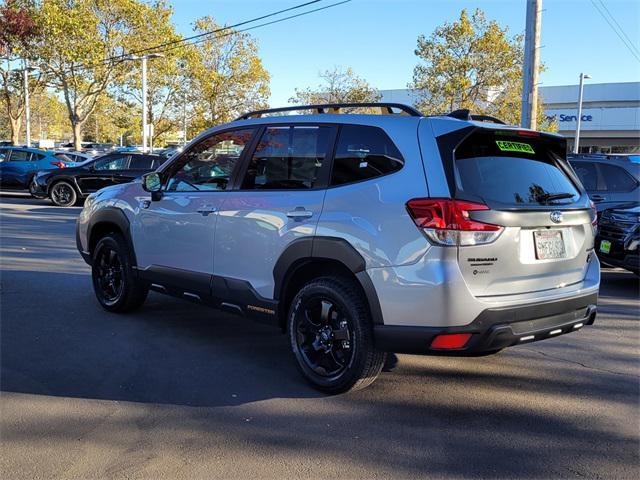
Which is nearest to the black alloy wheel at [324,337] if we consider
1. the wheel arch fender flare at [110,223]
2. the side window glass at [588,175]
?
the wheel arch fender flare at [110,223]

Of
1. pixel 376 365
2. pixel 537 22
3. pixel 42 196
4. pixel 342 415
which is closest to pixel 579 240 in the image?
pixel 376 365

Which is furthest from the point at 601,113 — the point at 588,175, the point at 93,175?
the point at 588,175

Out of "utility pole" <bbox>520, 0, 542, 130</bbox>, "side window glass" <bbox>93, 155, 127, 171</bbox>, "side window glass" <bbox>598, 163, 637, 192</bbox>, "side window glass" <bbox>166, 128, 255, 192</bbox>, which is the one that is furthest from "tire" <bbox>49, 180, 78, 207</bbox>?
"side window glass" <bbox>598, 163, 637, 192</bbox>

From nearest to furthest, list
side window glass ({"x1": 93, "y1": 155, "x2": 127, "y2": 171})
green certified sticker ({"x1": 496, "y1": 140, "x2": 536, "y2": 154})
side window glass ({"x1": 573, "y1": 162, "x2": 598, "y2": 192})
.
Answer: green certified sticker ({"x1": 496, "y1": 140, "x2": 536, "y2": 154}) < side window glass ({"x1": 573, "y1": 162, "x2": 598, "y2": 192}) < side window glass ({"x1": 93, "y1": 155, "x2": 127, "y2": 171})

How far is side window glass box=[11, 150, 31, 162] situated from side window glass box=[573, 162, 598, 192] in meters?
18.1

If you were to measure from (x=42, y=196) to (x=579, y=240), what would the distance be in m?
18.1

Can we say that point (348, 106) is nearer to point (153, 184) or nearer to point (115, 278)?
point (153, 184)

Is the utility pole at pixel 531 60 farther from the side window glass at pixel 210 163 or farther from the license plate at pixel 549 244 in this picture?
the license plate at pixel 549 244

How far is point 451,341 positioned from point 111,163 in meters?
16.3

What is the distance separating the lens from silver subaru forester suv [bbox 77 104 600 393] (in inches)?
134

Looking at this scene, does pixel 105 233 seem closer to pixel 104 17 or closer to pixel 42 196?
pixel 42 196

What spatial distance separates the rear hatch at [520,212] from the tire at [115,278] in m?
3.41

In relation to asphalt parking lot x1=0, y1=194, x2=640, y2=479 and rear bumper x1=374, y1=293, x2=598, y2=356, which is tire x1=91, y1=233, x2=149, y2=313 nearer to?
asphalt parking lot x1=0, y1=194, x2=640, y2=479

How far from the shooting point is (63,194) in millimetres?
17500
